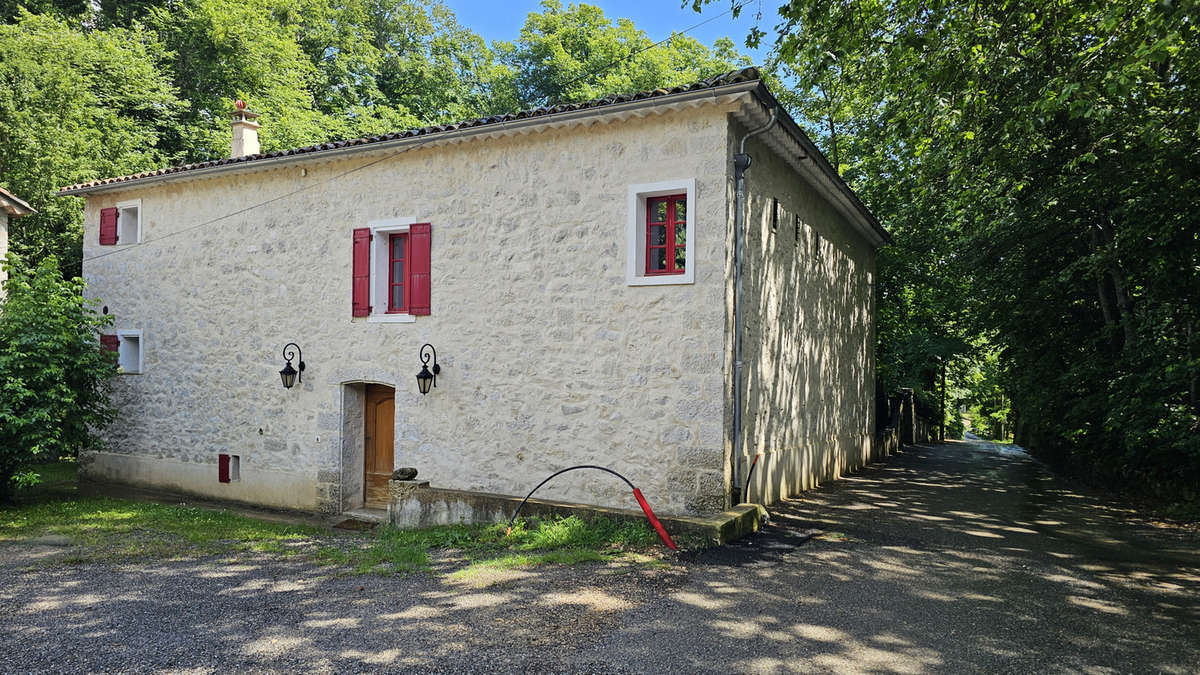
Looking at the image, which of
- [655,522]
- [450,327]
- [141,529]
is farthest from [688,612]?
[141,529]

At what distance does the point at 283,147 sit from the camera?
18547 millimetres

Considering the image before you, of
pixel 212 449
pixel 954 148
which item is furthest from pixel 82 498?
pixel 954 148

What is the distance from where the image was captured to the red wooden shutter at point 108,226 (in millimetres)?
12953

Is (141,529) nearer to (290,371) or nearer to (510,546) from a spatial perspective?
(290,371)

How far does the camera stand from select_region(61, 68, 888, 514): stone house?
7953mm

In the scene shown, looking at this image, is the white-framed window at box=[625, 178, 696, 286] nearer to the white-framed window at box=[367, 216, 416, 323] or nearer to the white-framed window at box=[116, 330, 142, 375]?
the white-framed window at box=[367, 216, 416, 323]

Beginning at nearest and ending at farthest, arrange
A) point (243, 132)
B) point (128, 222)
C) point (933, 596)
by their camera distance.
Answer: point (933, 596), point (128, 222), point (243, 132)

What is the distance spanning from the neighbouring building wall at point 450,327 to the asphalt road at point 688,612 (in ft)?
6.13

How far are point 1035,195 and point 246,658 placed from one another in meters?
12.2

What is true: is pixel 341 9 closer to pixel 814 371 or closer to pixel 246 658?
pixel 814 371

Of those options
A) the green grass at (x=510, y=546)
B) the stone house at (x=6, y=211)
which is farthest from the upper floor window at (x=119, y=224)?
the green grass at (x=510, y=546)

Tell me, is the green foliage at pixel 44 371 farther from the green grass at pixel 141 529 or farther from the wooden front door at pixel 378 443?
the wooden front door at pixel 378 443

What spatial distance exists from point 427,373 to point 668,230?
12.5 feet

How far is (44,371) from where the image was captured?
10.6 metres
